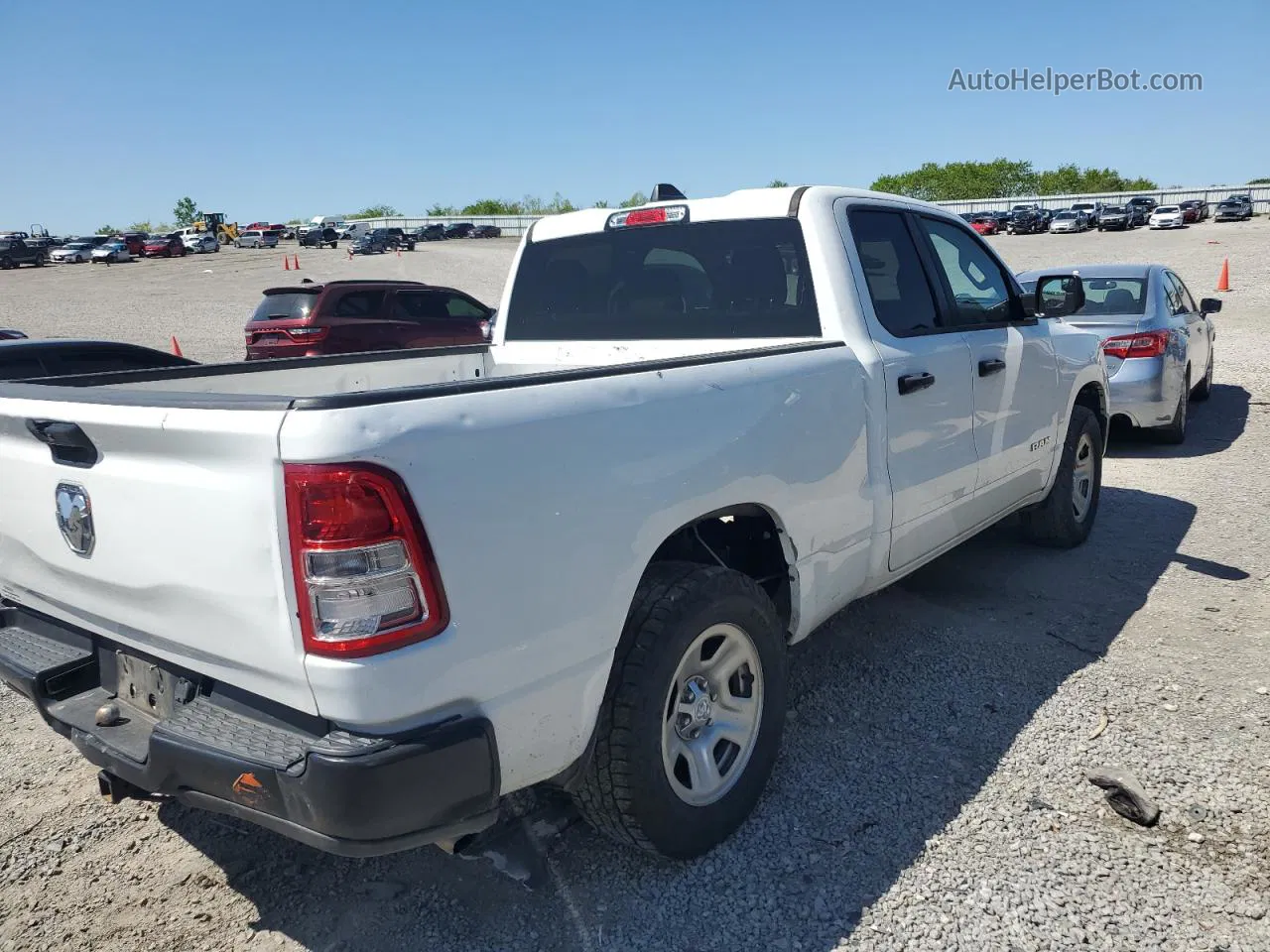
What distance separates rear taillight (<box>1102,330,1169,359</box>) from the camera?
795cm

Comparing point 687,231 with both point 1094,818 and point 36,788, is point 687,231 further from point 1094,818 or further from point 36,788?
point 36,788

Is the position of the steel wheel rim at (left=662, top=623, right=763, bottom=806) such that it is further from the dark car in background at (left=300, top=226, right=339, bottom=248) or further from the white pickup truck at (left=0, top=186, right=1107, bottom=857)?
the dark car in background at (left=300, top=226, right=339, bottom=248)

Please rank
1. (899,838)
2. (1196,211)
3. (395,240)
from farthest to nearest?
(395,240) < (1196,211) < (899,838)

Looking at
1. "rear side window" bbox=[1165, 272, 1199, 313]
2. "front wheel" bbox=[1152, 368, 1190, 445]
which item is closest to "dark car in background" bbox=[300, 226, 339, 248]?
"rear side window" bbox=[1165, 272, 1199, 313]

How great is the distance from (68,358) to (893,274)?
525 centimetres

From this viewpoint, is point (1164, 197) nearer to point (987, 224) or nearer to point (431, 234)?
point (987, 224)

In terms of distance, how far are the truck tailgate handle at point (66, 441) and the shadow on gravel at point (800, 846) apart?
1.37 metres

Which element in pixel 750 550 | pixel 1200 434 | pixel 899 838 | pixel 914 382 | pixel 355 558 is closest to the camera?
pixel 355 558

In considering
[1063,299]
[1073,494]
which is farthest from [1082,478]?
[1063,299]

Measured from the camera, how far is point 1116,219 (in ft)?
161

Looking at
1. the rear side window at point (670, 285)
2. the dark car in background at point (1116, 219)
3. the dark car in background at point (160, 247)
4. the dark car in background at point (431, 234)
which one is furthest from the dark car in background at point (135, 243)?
the rear side window at point (670, 285)

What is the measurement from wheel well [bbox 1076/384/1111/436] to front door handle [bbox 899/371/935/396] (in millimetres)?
2491

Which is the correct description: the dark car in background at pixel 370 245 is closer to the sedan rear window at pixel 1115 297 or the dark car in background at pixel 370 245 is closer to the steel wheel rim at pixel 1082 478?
the sedan rear window at pixel 1115 297

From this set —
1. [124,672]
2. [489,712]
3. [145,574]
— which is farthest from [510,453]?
[124,672]
